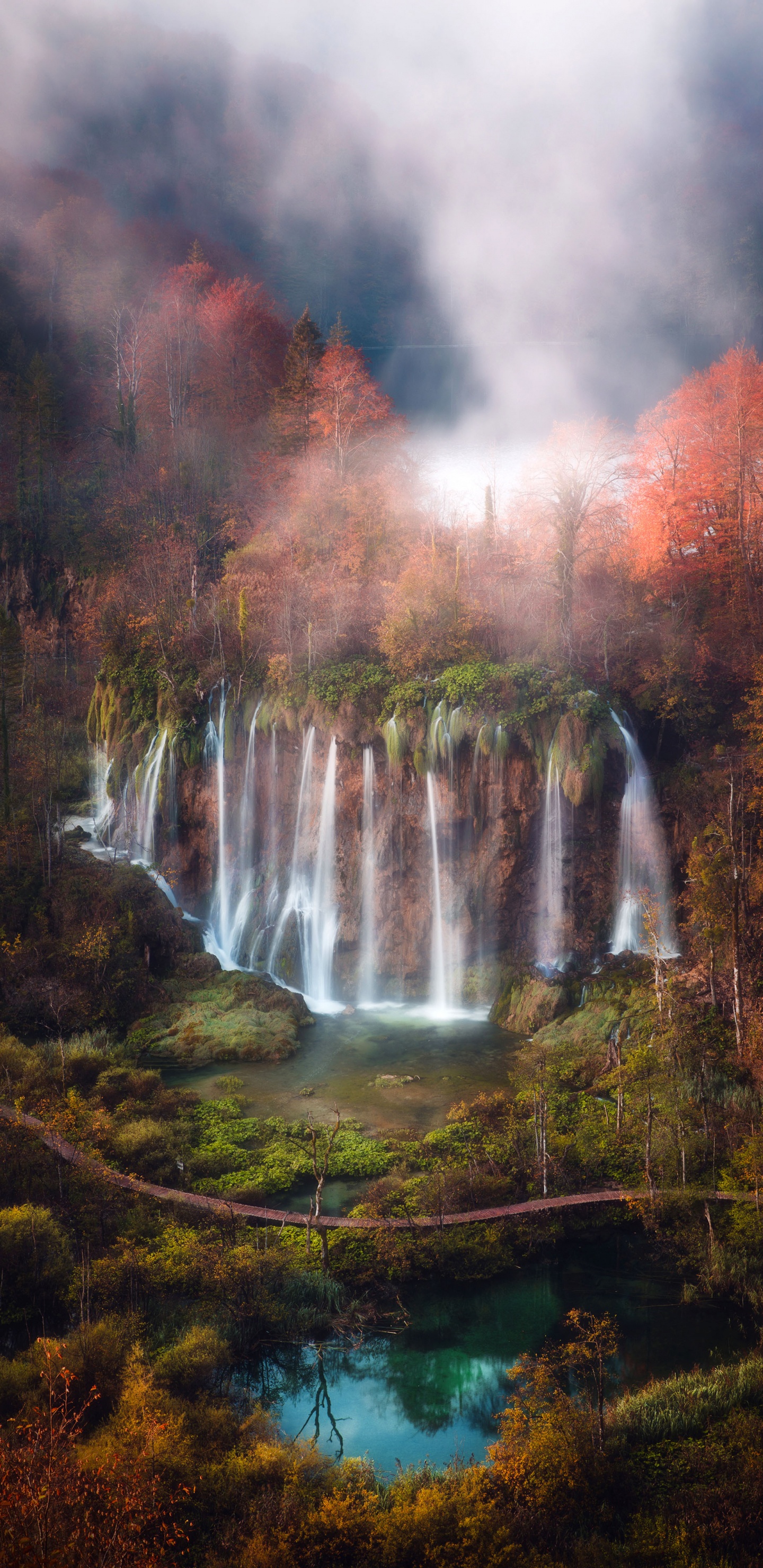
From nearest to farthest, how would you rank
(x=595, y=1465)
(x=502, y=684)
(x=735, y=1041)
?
(x=595, y=1465), (x=735, y=1041), (x=502, y=684)

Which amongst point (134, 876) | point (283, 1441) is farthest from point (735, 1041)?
point (134, 876)

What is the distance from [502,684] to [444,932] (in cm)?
774

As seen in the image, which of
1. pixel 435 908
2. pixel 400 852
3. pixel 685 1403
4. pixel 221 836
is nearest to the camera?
pixel 685 1403

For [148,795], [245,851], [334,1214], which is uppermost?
[148,795]

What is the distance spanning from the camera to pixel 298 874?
28922 mm

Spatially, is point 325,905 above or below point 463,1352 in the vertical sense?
above

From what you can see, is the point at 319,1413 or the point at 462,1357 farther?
the point at 462,1357

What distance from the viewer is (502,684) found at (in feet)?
86.3

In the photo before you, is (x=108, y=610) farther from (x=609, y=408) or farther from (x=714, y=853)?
(x=714, y=853)

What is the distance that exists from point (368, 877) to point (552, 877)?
605cm

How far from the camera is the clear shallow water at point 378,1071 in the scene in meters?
18.6

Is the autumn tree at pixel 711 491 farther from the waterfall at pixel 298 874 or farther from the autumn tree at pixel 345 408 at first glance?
the autumn tree at pixel 345 408

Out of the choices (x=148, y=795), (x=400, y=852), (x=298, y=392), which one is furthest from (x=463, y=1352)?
(x=298, y=392)

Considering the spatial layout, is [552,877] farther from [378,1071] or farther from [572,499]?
[572,499]
